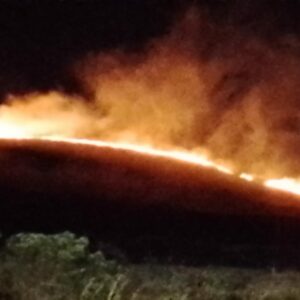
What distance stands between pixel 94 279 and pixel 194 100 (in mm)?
467

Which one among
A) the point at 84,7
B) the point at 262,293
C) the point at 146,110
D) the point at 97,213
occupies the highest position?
the point at 84,7

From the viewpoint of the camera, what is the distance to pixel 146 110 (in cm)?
250

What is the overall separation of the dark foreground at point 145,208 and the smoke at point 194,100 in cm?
5

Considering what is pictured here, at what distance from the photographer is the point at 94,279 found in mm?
2346

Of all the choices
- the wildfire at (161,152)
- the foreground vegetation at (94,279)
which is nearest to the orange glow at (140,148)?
the wildfire at (161,152)

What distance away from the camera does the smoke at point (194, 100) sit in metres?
2.49

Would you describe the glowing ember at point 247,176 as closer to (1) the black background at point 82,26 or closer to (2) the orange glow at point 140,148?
(2) the orange glow at point 140,148

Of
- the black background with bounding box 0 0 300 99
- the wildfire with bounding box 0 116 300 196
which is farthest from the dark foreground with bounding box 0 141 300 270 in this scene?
the black background with bounding box 0 0 300 99

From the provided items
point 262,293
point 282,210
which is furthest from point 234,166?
point 262,293

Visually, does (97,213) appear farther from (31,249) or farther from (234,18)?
(234,18)

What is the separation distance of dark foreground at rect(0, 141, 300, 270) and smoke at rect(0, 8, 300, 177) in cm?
5

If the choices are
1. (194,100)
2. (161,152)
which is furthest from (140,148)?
(194,100)

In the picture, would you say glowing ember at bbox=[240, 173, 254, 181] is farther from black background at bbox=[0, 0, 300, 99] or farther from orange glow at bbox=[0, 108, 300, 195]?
black background at bbox=[0, 0, 300, 99]

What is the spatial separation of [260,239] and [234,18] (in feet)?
1.64
